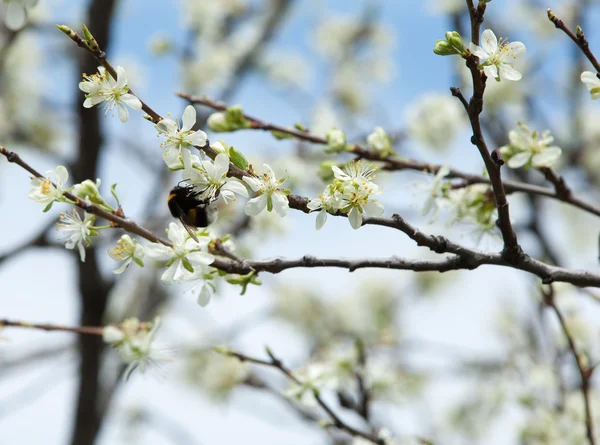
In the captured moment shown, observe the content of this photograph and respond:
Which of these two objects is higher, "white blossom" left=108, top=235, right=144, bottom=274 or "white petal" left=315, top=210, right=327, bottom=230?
"white petal" left=315, top=210, right=327, bottom=230

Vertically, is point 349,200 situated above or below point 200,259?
above

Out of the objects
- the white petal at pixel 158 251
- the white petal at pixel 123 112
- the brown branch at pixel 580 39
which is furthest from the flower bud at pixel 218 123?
the brown branch at pixel 580 39

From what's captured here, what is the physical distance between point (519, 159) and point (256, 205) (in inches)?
29.9

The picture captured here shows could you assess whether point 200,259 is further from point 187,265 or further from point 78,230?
point 78,230

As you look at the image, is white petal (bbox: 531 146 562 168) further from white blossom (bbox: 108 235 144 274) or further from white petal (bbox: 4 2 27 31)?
white petal (bbox: 4 2 27 31)

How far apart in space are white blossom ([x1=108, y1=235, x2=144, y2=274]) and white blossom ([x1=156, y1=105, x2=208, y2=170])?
7.8 inches

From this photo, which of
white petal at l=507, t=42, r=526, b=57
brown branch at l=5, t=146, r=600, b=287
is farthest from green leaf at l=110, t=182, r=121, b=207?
white petal at l=507, t=42, r=526, b=57

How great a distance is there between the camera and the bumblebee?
108cm

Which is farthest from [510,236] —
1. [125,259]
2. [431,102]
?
[431,102]

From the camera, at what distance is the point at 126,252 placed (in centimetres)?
113

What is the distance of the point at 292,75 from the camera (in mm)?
6367

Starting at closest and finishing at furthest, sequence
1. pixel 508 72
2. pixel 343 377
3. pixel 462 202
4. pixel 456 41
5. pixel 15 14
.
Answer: pixel 456 41 → pixel 508 72 → pixel 15 14 → pixel 462 202 → pixel 343 377

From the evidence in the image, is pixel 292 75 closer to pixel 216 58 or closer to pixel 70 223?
pixel 216 58

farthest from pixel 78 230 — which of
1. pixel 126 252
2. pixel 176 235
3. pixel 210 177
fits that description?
pixel 210 177
